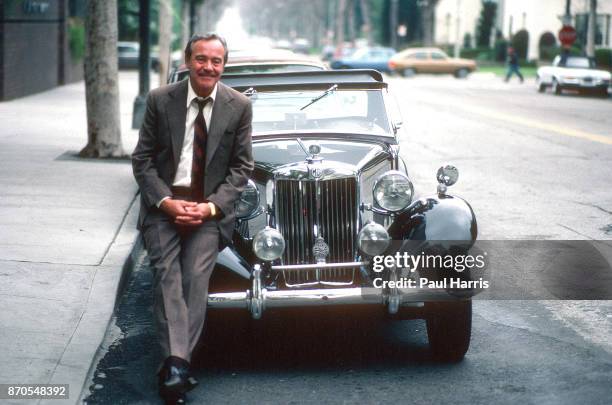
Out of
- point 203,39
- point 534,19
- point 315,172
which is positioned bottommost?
point 315,172

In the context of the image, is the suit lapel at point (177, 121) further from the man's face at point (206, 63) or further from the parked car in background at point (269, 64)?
the parked car in background at point (269, 64)

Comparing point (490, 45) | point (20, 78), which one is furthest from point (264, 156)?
point (490, 45)

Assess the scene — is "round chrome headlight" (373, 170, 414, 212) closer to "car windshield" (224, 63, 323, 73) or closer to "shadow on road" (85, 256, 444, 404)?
"shadow on road" (85, 256, 444, 404)

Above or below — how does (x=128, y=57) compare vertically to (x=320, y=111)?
below

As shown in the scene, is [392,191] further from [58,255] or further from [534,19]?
[534,19]

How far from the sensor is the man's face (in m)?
5.48

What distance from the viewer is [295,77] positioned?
7598 millimetres

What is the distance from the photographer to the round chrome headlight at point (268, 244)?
5.82 meters

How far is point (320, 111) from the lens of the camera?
24.0ft

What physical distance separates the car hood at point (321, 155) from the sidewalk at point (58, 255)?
1.43 metres

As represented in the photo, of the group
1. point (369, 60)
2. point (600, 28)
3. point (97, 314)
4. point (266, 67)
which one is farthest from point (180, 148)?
point (600, 28)

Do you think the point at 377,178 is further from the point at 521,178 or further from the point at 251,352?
the point at 521,178

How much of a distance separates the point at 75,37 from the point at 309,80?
30295mm

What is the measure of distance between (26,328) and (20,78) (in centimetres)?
2194
